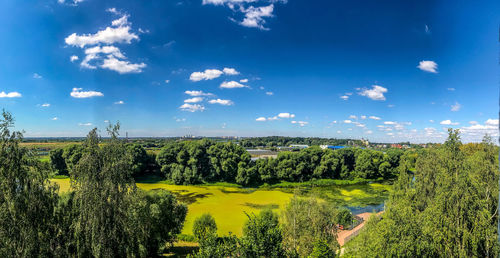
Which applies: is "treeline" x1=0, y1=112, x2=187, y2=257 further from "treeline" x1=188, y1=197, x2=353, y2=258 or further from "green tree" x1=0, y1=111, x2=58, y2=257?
"treeline" x1=188, y1=197, x2=353, y2=258

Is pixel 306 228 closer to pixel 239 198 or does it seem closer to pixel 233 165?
pixel 239 198

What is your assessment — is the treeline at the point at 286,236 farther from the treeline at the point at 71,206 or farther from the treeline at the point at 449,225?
the treeline at the point at 71,206

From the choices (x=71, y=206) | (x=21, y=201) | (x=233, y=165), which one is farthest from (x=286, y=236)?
(x=233, y=165)

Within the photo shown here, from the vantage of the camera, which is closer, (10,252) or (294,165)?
(10,252)

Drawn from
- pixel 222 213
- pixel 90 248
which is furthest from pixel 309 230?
pixel 222 213

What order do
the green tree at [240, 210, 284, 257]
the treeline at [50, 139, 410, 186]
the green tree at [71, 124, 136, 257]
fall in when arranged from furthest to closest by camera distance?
the treeline at [50, 139, 410, 186] < the green tree at [71, 124, 136, 257] < the green tree at [240, 210, 284, 257]

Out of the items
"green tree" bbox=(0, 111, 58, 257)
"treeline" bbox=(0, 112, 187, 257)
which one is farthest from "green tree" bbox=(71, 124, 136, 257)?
"green tree" bbox=(0, 111, 58, 257)

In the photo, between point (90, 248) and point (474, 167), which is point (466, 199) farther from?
point (90, 248)
